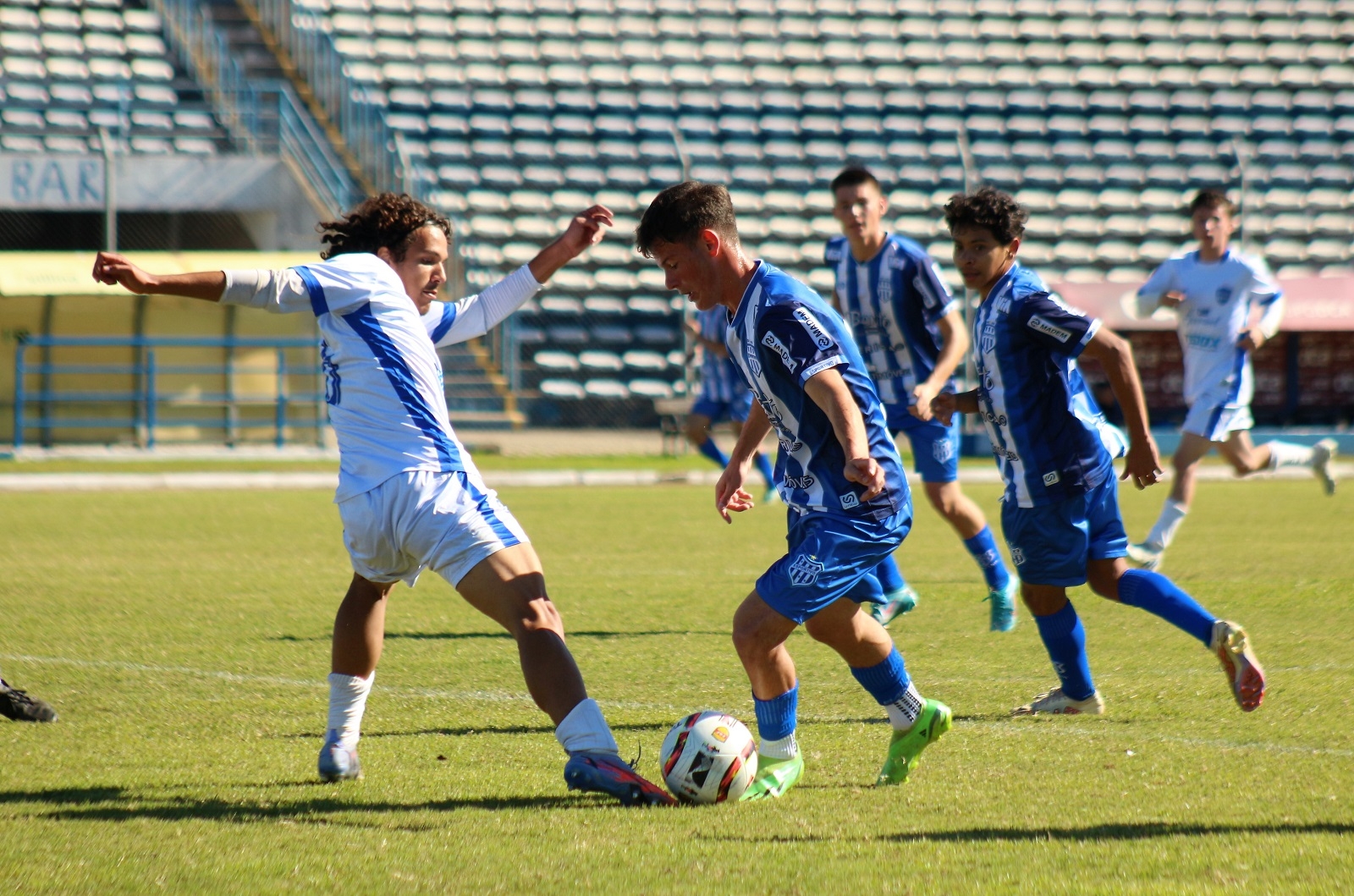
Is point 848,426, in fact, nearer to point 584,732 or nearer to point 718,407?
point 584,732

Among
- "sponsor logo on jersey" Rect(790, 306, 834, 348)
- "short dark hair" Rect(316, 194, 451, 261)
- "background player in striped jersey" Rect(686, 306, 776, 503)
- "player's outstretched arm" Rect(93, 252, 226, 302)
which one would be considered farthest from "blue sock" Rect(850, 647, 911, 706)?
"background player in striped jersey" Rect(686, 306, 776, 503)

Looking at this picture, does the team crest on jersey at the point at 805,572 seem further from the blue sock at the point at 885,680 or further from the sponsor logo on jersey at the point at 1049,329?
the sponsor logo on jersey at the point at 1049,329

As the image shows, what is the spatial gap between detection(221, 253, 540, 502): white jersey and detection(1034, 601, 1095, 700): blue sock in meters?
2.13

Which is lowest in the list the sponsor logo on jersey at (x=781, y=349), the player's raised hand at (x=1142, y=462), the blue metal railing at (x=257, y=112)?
the player's raised hand at (x=1142, y=462)

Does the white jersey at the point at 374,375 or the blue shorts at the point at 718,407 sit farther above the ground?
the white jersey at the point at 374,375

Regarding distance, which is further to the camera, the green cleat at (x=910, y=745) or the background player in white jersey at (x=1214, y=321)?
the background player in white jersey at (x=1214, y=321)

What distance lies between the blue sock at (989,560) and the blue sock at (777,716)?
9.78 ft

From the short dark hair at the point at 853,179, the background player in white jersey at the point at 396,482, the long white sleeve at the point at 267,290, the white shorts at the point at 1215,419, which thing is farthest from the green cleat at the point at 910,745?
the white shorts at the point at 1215,419

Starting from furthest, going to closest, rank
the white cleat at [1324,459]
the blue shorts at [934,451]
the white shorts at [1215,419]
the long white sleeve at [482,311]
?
the white cleat at [1324,459], the white shorts at [1215,419], the blue shorts at [934,451], the long white sleeve at [482,311]

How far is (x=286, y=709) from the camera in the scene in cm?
522

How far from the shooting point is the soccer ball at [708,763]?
394cm

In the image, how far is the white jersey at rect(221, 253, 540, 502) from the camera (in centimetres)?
408

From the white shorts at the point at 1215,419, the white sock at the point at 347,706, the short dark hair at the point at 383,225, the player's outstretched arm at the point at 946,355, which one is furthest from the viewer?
the white shorts at the point at 1215,419

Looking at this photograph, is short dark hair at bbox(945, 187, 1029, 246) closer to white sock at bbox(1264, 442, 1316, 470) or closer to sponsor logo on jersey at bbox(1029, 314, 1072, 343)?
sponsor logo on jersey at bbox(1029, 314, 1072, 343)
